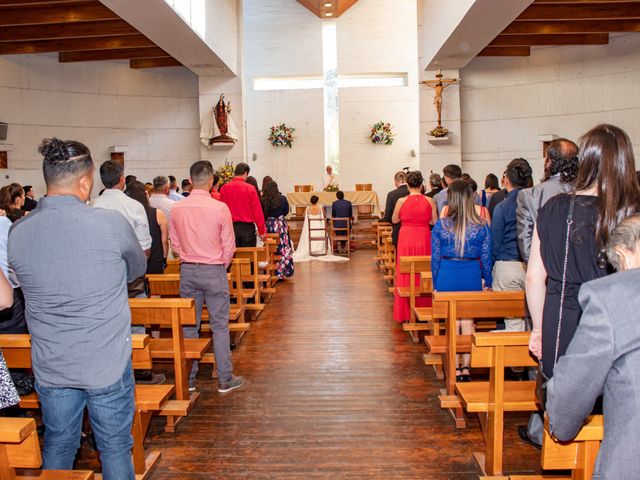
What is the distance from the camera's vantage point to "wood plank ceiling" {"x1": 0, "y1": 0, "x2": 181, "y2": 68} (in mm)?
9180

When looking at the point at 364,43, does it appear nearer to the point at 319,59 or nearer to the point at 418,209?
the point at 319,59

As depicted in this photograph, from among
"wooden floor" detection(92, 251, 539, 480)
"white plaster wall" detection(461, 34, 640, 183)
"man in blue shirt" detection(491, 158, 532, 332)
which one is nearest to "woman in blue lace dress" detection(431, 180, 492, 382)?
"man in blue shirt" detection(491, 158, 532, 332)

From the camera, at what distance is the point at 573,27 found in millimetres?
10773

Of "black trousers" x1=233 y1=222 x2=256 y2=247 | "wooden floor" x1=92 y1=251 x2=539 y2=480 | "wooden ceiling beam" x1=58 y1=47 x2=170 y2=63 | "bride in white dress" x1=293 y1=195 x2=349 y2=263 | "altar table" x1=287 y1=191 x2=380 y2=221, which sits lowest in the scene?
"wooden floor" x1=92 y1=251 x2=539 y2=480

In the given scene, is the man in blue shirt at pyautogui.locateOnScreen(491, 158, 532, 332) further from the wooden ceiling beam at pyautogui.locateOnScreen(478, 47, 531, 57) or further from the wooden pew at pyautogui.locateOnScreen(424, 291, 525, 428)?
the wooden ceiling beam at pyautogui.locateOnScreen(478, 47, 531, 57)

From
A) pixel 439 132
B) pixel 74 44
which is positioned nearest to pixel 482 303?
pixel 439 132

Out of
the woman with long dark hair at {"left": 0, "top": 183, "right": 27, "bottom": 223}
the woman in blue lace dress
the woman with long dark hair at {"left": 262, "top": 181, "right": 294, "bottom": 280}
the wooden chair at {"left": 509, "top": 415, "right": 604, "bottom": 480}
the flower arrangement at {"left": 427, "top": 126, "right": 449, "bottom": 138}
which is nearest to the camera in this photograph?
the wooden chair at {"left": 509, "top": 415, "right": 604, "bottom": 480}

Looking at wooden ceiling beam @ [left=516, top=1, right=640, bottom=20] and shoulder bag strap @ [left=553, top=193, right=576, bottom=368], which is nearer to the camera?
shoulder bag strap @ [left=553, top=193, right=576, bottom=368]

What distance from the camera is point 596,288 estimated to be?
1.38 m

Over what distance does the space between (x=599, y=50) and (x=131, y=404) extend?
40.1 feet

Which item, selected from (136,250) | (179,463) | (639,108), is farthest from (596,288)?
(639,108)

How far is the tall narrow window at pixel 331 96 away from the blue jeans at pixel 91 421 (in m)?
13.9

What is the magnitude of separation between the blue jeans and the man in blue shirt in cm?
265

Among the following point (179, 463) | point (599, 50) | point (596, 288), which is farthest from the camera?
point (599, 50)
